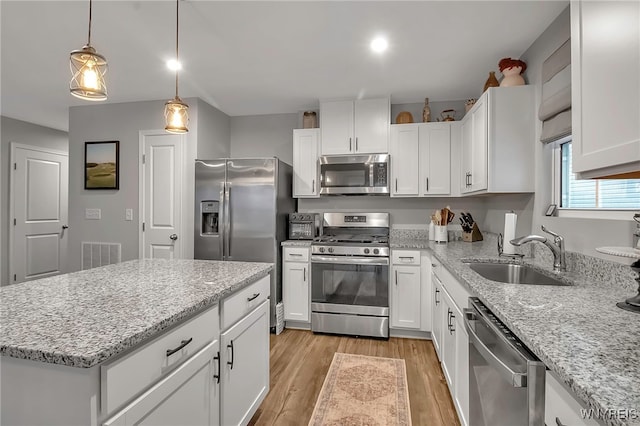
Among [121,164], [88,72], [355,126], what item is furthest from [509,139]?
[121,164]

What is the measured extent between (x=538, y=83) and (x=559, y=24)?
1.19 ft

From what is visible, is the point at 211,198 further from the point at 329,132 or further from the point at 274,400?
the point at 274,400

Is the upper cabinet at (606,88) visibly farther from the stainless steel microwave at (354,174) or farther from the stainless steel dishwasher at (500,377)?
the stainless steel microwave at (354,174)

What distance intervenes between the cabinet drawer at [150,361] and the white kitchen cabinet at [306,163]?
2.36 m

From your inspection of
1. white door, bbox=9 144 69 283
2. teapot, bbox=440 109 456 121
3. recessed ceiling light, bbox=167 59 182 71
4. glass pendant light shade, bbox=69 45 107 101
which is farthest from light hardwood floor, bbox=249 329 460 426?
white door, bbox=9 144 69 283

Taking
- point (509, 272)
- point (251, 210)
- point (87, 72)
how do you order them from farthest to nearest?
point (251, 210) < point (509, 272) < point (87, 72)

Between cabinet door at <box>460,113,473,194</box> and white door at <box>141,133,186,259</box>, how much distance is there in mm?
2936

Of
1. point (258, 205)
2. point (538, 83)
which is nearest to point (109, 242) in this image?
point (258, 205)

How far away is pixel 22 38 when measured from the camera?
2326 mm

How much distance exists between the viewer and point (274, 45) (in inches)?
92.0

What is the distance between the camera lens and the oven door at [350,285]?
3.03m

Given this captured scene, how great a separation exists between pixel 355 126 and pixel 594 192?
220 cm

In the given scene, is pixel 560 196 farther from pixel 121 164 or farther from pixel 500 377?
pixel 121 164

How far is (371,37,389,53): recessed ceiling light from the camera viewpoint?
7.40 ft
